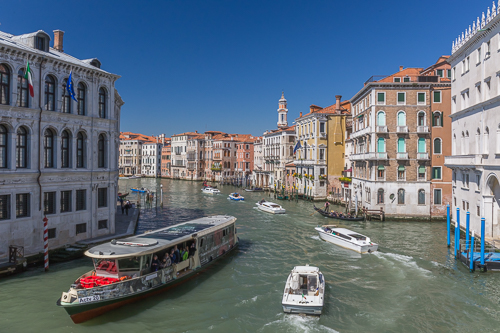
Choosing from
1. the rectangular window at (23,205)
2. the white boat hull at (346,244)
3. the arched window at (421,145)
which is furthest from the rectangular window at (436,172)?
the rectangular window at (23,205)

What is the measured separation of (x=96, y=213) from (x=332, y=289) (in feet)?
40.1

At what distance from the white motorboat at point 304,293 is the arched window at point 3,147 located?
12.4 m

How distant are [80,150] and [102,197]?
2787 mm

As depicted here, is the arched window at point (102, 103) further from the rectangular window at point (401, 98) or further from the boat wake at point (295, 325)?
the rectangular window at point (401, 98)

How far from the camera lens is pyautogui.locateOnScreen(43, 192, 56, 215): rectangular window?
55.4 ft

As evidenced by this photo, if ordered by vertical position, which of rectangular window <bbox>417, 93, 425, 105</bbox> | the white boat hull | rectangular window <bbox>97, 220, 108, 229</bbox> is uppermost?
rectangular window <bbox>417, 93, 425, 105</bbox>

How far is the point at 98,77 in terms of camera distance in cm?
1936

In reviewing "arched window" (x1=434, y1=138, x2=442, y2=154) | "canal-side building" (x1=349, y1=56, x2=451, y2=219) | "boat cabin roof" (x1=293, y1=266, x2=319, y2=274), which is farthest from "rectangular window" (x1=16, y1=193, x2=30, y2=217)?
"arched window" (x1=434, y1=138, x2=442, y2=154)

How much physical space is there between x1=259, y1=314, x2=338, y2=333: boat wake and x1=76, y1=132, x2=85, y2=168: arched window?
491 inches

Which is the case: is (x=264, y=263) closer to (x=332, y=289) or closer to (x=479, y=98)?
(x=332, y=289)

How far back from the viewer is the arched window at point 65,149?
700 inches

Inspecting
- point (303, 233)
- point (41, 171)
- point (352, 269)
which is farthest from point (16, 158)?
point (303, 233)

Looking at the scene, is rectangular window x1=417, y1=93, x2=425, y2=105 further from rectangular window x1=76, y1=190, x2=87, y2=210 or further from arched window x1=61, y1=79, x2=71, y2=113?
rectangular window x1=76, y1=190, x2=87, y2=210

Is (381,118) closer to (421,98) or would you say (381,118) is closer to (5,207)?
(421,98)
